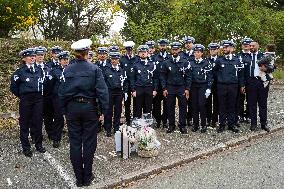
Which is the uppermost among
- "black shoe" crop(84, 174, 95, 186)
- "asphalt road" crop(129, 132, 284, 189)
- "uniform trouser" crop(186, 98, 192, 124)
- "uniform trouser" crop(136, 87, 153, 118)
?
"uniform trouser" crop(136, 87, 153, 118)

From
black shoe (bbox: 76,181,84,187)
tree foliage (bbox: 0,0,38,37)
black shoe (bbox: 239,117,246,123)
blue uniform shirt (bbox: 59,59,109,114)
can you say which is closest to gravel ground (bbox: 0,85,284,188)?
black shoe (bbox: 76,181,84,187)

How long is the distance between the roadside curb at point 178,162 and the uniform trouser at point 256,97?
378 mm

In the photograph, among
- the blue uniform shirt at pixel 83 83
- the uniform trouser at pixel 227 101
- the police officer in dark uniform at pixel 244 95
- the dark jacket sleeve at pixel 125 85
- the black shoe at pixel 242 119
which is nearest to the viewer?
the blue uniform shirt at pixel 83 83

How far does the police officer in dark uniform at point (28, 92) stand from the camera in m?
8.54

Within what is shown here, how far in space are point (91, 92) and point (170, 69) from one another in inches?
135

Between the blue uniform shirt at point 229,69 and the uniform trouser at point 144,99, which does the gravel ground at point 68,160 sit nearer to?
the uniform trouser at point 144,99

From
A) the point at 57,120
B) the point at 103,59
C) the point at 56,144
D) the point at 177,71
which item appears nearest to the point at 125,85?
the point at 103,59

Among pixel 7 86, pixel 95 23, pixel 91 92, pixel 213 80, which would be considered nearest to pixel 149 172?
pixel 91 92

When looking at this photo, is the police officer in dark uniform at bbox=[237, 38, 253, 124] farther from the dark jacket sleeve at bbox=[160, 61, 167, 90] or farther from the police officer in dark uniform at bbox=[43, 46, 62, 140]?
the police officer in dark uniform at bbox=[43, 46, 62, 140]

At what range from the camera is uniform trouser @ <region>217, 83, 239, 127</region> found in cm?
1013

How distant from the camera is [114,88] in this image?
10.1 meters

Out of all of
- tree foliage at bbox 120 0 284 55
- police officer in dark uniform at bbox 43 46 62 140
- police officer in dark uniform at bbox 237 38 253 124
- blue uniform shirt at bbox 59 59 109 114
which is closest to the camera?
blue uniform shirt at bbox 59 59 109 114

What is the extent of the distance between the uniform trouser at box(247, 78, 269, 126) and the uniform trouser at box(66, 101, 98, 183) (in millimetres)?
4446

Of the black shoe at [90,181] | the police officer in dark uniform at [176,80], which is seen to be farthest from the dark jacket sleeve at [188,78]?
the black shoe at [90,181]
